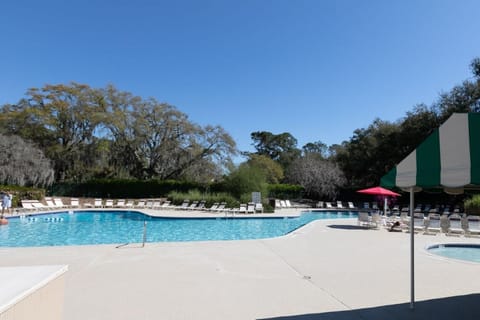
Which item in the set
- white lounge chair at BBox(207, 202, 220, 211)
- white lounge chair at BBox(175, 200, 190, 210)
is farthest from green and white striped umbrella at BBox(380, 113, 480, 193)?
white lounge chair at BBox(175, 200, 190, 210)

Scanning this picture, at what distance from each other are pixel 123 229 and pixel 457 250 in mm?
13054

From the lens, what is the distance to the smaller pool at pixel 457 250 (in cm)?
827

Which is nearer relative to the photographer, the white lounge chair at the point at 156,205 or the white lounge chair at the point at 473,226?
the white lounge chair at the point at 473,226

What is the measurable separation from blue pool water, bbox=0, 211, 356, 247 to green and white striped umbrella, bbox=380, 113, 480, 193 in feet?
31.5

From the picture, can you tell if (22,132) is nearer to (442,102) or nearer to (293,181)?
(293,181)

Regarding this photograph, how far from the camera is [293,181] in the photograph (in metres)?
31.3

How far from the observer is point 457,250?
8977 millimetres

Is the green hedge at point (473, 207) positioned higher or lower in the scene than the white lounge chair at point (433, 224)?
higher

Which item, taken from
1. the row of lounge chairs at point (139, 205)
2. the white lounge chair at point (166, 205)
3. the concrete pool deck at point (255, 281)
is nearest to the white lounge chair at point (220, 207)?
the row of lounge chairs at point (139, 205)

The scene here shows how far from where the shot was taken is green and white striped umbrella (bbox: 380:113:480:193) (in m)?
2.65

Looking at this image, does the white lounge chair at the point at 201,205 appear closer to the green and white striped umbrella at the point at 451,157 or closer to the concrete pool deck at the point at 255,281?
the concrete pool deck at the point at 255,281

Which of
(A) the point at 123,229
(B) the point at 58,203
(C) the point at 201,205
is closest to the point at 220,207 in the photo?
(C) the point at 201,205

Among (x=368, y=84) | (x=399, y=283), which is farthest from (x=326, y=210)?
(x=399, y=283)

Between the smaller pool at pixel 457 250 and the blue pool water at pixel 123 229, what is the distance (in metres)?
6.05
